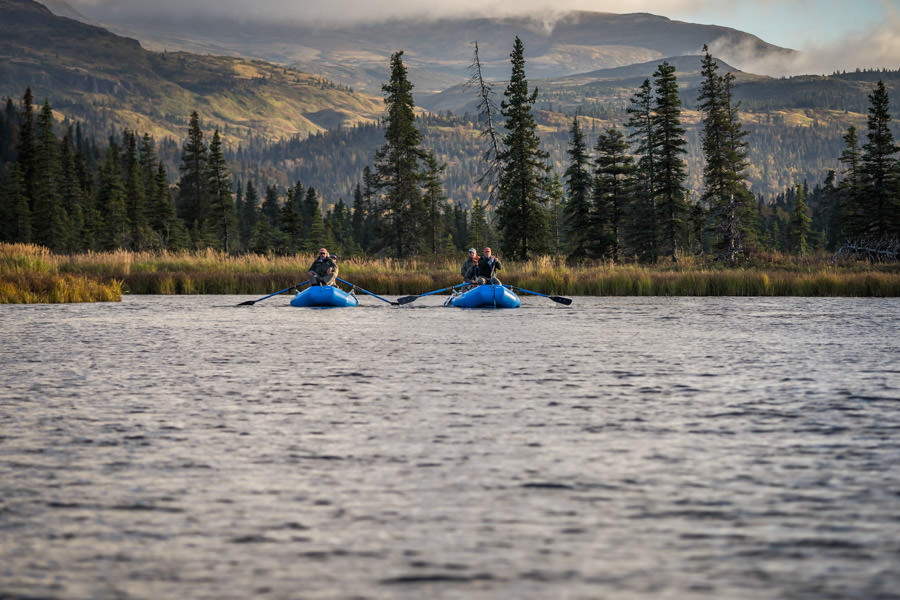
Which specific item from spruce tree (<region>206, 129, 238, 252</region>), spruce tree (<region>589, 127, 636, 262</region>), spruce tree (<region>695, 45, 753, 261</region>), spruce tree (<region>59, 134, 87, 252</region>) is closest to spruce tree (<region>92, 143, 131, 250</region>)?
spruce tree (<region>59, 134, 87, 252</region>)

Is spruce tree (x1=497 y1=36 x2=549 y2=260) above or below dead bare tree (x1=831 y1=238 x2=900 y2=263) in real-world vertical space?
above

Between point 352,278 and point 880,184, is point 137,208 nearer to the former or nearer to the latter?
point 352,278

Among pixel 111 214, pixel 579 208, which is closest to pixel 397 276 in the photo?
pixel 579 208

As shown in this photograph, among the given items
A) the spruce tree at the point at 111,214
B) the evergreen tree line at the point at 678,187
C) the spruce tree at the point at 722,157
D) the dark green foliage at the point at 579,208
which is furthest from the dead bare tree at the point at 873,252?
the spruce tree at the point at 111,214

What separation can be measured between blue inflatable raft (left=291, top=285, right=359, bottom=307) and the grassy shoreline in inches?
A: 278

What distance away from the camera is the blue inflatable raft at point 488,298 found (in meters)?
26.8

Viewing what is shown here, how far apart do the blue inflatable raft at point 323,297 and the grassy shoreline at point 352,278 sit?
7.05m

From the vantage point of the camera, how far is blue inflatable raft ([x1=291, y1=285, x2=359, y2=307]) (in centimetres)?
2783

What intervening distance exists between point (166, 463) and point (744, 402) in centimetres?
633

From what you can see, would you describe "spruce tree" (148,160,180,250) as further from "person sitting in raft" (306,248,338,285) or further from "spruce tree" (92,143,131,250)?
"person sitting in raft" (306,248,338,285)

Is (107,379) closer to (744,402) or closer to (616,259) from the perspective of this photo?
(744,402)

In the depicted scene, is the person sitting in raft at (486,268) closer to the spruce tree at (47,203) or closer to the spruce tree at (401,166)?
the spruce tree at (401,166)

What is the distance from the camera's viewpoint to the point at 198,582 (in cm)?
456

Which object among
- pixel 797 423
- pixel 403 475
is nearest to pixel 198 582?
pixel 403 475
